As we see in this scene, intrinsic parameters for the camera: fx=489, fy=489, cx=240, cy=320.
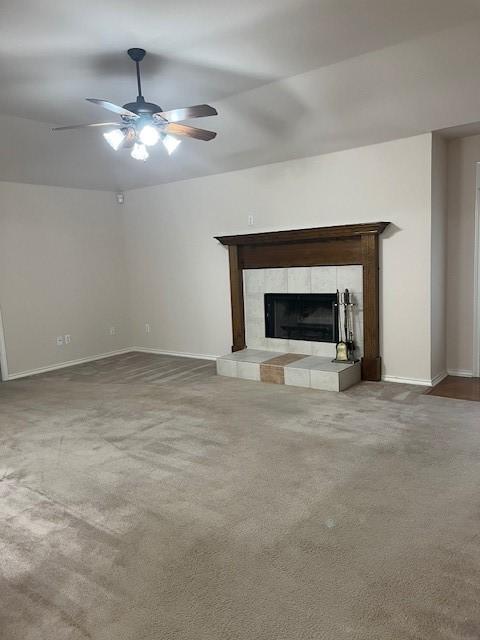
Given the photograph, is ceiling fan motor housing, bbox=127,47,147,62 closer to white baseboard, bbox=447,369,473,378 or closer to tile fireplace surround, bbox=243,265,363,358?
tile fireplace surround, bbox=243,265,363,358

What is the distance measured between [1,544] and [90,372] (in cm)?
392

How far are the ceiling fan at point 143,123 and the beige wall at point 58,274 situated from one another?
3.04 m

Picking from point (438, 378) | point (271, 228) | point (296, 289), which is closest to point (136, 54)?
point (271, 228)

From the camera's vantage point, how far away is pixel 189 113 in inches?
131

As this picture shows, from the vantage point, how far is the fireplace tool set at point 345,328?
5.28 m

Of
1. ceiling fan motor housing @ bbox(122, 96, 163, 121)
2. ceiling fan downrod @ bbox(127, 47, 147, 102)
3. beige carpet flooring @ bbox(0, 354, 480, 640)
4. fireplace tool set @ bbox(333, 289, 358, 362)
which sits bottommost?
beige carpet flooring @ bbox(0, 354, 480, 640)

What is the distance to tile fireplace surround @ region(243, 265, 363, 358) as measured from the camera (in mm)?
5344

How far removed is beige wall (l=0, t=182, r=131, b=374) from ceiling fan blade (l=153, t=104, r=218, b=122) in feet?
11.5

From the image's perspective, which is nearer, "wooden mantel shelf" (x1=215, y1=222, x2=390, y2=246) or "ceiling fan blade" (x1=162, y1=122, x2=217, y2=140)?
"ceiling fan blade" (x1=162, y1=122, x2=217, y2=140)

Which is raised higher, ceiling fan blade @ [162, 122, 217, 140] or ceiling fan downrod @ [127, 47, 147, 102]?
ceiling fan downrod @ [127, 47, 147, 102]

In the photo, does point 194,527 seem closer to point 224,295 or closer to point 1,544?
point 1,544

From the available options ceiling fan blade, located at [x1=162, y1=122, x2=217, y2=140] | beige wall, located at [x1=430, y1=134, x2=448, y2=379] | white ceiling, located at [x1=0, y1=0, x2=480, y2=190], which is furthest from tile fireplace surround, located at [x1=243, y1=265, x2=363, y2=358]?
ceiling fan blade, located at [x1=162, y1=122, x2=217, y2=140]

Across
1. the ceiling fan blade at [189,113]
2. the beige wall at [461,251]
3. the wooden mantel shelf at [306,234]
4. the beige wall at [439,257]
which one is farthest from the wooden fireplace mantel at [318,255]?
the ceiling fan blade at [189,113]

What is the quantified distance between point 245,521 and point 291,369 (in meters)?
2.68
